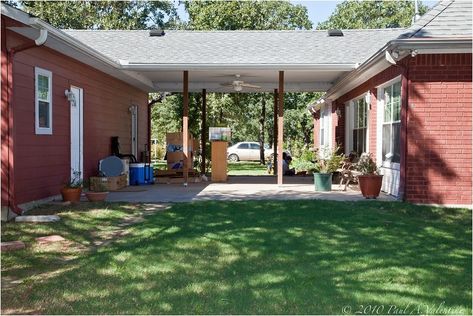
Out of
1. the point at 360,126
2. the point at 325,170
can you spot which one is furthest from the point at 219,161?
the point at 360,126

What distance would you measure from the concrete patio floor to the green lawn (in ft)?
6.14

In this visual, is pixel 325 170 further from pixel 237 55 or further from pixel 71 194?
pixel 71 194

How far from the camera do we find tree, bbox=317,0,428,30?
4272 centimetres

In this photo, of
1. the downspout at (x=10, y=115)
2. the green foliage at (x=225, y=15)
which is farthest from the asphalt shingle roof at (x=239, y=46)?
the green foliage at (x=225, y=15)

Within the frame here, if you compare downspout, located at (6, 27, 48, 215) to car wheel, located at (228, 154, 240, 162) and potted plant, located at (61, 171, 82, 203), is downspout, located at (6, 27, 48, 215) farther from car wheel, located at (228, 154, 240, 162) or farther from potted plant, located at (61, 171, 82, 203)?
car wheel, located at (228, 154, 240, 162)

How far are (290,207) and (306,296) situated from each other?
4462mm

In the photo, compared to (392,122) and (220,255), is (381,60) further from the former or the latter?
(220,255)

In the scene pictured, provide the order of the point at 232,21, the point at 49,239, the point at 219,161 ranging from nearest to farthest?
the point at 49,239 < the point at 219,161 < the point at 232,21

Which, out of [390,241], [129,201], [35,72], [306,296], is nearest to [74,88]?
[35,72]

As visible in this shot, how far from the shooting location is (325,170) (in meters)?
11.3

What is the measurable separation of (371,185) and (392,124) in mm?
1569

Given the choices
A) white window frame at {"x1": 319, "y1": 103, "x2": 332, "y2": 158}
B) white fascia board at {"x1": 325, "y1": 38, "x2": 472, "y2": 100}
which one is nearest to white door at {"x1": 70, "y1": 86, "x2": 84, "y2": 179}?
white fascia board at {"x1": 325, "y1": 38, "x2": 472, "y2": 100}

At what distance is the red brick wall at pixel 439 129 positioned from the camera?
8.79 meters

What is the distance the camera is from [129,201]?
9.42 meters
